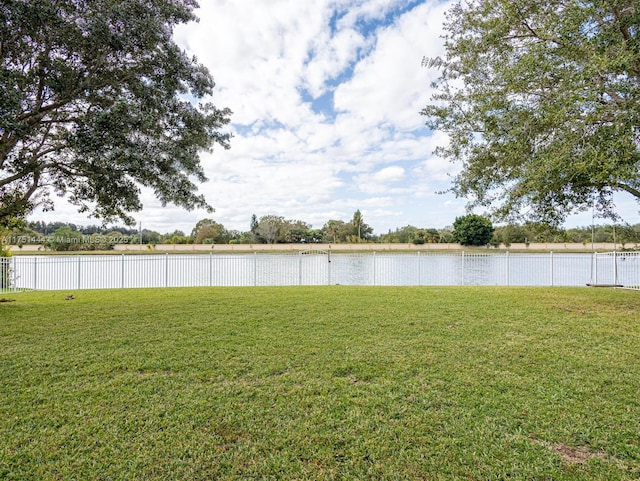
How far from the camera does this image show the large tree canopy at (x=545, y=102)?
5.43 m

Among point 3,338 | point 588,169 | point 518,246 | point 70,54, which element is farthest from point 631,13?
point 518,246

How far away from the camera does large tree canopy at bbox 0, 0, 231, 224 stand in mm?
5379

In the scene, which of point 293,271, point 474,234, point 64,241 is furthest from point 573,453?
point 474,234

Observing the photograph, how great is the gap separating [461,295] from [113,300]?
9.37 meters

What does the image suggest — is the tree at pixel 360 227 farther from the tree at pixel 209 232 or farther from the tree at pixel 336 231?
the tree at pixel 209 232

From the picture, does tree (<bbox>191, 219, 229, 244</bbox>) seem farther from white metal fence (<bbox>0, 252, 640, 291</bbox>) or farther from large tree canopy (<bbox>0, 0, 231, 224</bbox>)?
large tree canopy (<bbox>0, 0, 231, 224</bbox>)

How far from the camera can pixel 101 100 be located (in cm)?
621

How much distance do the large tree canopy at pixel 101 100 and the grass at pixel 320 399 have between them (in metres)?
2.86

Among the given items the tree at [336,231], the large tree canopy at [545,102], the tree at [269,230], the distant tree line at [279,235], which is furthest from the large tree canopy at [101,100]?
the tree at [336,231]

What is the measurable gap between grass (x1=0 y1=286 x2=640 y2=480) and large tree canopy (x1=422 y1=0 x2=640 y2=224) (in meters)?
2.66

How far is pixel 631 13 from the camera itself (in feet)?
18.4

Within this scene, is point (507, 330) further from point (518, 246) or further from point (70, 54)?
point (518, 246)

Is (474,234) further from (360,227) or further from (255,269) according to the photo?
(255,269)

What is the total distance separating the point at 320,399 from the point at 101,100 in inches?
253
